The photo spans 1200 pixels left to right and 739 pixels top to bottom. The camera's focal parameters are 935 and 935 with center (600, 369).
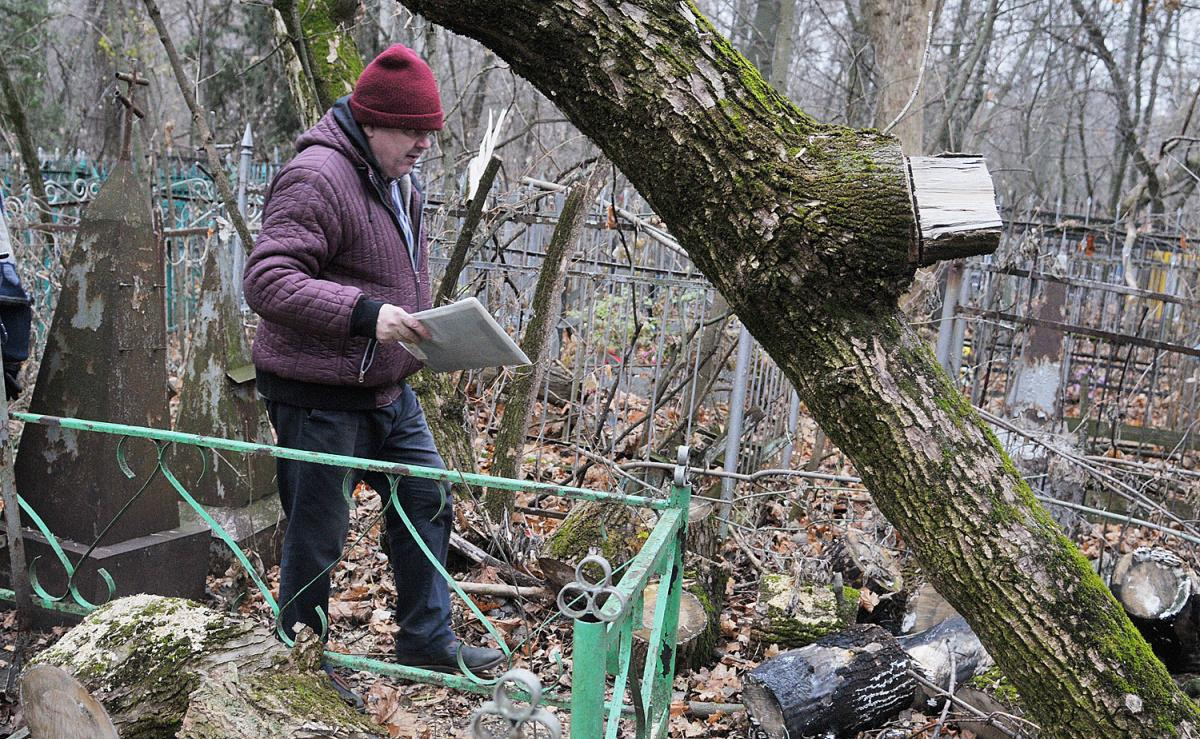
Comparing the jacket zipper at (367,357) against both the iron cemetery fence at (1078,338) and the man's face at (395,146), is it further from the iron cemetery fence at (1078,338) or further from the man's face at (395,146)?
the iron cemetery fence at (1078,338)

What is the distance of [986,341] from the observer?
→ 7.38 meters

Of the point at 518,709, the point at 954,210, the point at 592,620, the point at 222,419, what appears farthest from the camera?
the point at 222,419

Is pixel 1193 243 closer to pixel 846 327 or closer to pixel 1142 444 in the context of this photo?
pixel 1142 444

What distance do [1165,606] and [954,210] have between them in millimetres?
2559

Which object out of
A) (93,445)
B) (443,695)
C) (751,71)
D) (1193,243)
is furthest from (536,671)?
(1193,243)

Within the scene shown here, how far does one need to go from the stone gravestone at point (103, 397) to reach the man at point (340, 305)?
875 mm

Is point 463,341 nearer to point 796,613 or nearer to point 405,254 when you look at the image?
point 405,254

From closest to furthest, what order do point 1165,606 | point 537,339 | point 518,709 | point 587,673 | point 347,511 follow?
point 518,709 → point 587,673 → point 347,511 → point 1165,606 → point 537,339

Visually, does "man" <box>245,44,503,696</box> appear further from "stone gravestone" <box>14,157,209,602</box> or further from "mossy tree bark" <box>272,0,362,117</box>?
"mossy tree bark" <box>272,0,362,117</box>

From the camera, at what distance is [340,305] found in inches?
97.6

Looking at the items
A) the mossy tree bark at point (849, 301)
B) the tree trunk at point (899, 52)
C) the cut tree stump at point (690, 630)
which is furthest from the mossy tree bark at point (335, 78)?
the tree trunk at point (899, 52)

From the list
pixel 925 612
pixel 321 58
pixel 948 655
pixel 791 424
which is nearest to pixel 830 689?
pixel 948 655

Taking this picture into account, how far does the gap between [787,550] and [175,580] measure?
9.26 ft

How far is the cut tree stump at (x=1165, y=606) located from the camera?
→ 11.7ft
